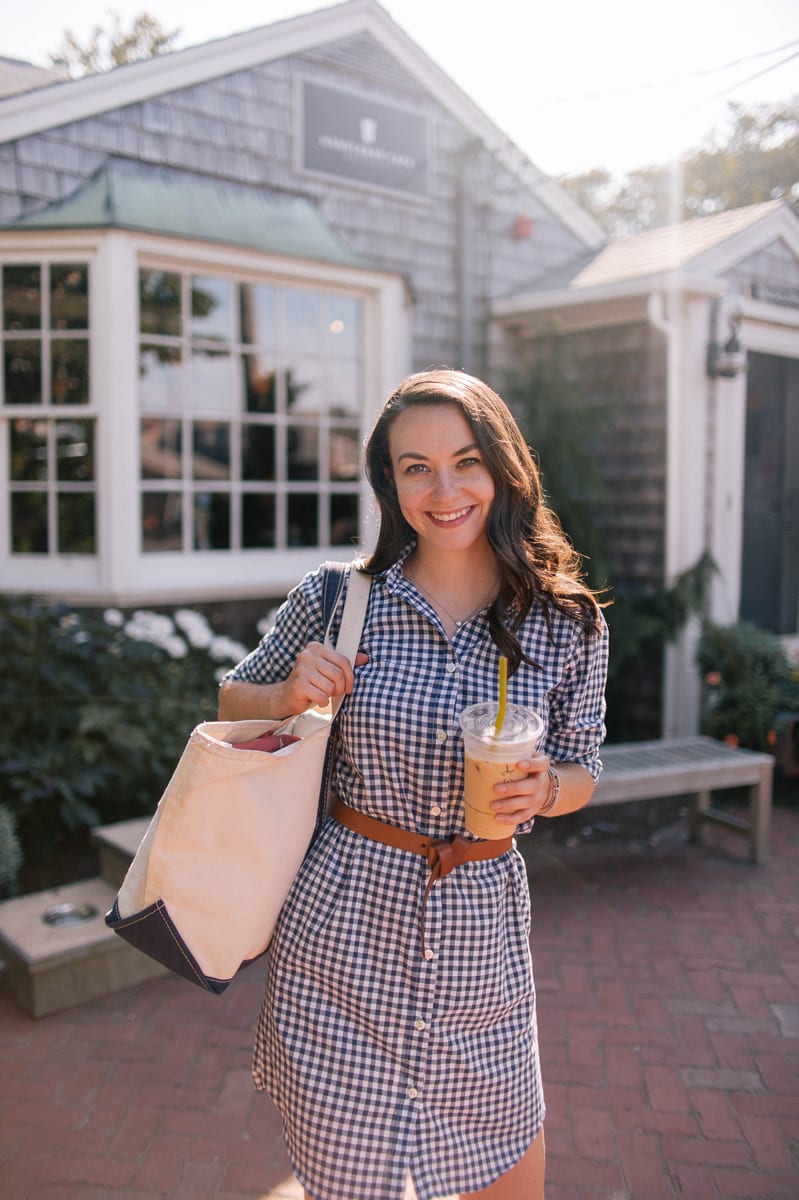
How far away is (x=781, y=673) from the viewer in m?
6.10

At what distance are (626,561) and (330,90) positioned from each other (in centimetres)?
366

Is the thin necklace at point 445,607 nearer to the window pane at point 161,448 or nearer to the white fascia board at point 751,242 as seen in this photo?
the window pane at point 161,448

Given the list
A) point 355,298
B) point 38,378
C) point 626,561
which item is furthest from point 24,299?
point 626,561

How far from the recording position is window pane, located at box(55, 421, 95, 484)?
18.1 ft

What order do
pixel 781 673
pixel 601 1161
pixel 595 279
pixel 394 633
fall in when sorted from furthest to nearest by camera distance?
pixel 595 279 < pixel 781 673 < pixel 601 1161 < pixel 394 633

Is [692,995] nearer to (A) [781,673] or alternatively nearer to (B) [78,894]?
(B) [78,894]

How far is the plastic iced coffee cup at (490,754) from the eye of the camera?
5.27ft

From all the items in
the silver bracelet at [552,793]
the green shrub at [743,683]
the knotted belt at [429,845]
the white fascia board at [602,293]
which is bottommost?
the green shrub at [743,683]

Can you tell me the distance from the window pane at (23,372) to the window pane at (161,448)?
0.62m

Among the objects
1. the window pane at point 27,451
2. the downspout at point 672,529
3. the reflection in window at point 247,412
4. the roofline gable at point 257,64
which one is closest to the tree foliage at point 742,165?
the roofline gable at point 257,64

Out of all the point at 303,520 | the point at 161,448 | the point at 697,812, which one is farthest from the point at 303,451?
the point at 697,812

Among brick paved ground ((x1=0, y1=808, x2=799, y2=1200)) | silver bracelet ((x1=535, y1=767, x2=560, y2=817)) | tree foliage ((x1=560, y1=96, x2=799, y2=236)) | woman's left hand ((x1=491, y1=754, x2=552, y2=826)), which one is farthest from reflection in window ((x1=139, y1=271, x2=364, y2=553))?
woman's left hand ((x1=491, y1=754, x2=552, y2=826))

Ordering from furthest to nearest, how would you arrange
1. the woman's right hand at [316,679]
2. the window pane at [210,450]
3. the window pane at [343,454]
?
the window pane at [343,454] → the window pane at [210,450] → the woman's right hand at [316,679]

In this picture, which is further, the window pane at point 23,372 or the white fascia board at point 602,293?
the white fascia board at point 602,293
